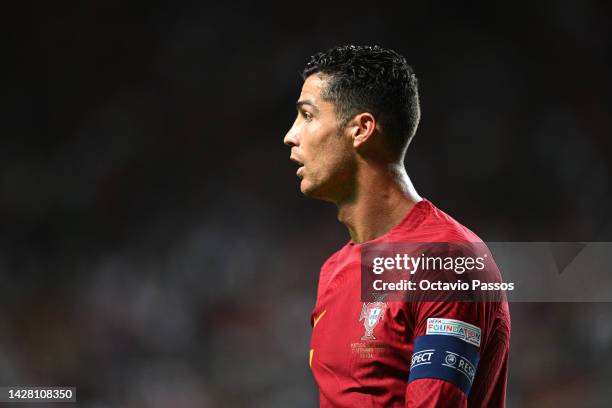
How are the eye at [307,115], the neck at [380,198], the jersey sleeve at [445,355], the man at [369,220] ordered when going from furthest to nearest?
the eye at [307,115], the neck at [380,198], the man at [369,220], the jersey sleeve at [445,355]

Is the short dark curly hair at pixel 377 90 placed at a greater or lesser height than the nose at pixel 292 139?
greater

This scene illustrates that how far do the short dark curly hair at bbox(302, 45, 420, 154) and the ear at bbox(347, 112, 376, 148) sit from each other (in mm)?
21

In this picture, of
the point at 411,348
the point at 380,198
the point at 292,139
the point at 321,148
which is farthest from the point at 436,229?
the point at 292,139

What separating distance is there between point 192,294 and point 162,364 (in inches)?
24.2

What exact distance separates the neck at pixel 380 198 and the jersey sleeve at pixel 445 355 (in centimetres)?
45

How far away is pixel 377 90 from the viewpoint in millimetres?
2592

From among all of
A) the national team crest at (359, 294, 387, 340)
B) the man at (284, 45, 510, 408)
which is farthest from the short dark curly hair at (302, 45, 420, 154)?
the national team crest at (359, 294, 387, 340)

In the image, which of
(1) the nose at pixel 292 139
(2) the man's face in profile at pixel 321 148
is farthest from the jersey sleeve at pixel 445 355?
(1) the nose at pixel 292 139

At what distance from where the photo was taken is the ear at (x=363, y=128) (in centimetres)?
257

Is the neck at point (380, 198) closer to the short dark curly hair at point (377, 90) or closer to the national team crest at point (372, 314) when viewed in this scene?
the short dark curly hair at point (377, 90)

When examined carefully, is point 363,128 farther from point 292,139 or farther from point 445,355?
point 445,355

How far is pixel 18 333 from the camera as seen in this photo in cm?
636

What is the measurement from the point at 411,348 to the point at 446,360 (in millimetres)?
165

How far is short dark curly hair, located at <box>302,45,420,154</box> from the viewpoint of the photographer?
2.59 m
